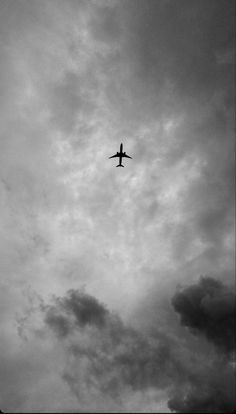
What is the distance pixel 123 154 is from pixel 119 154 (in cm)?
116

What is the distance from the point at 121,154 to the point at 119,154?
727 mm

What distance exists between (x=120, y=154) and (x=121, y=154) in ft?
0.97

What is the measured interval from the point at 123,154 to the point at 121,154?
70 centimetres

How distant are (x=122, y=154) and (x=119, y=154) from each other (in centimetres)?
90

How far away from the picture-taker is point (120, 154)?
79.9 m

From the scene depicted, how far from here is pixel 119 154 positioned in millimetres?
80312

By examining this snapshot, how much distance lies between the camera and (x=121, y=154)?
262ft

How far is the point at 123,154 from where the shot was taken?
263ft

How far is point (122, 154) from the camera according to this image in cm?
8006

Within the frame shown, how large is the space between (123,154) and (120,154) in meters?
0.93
